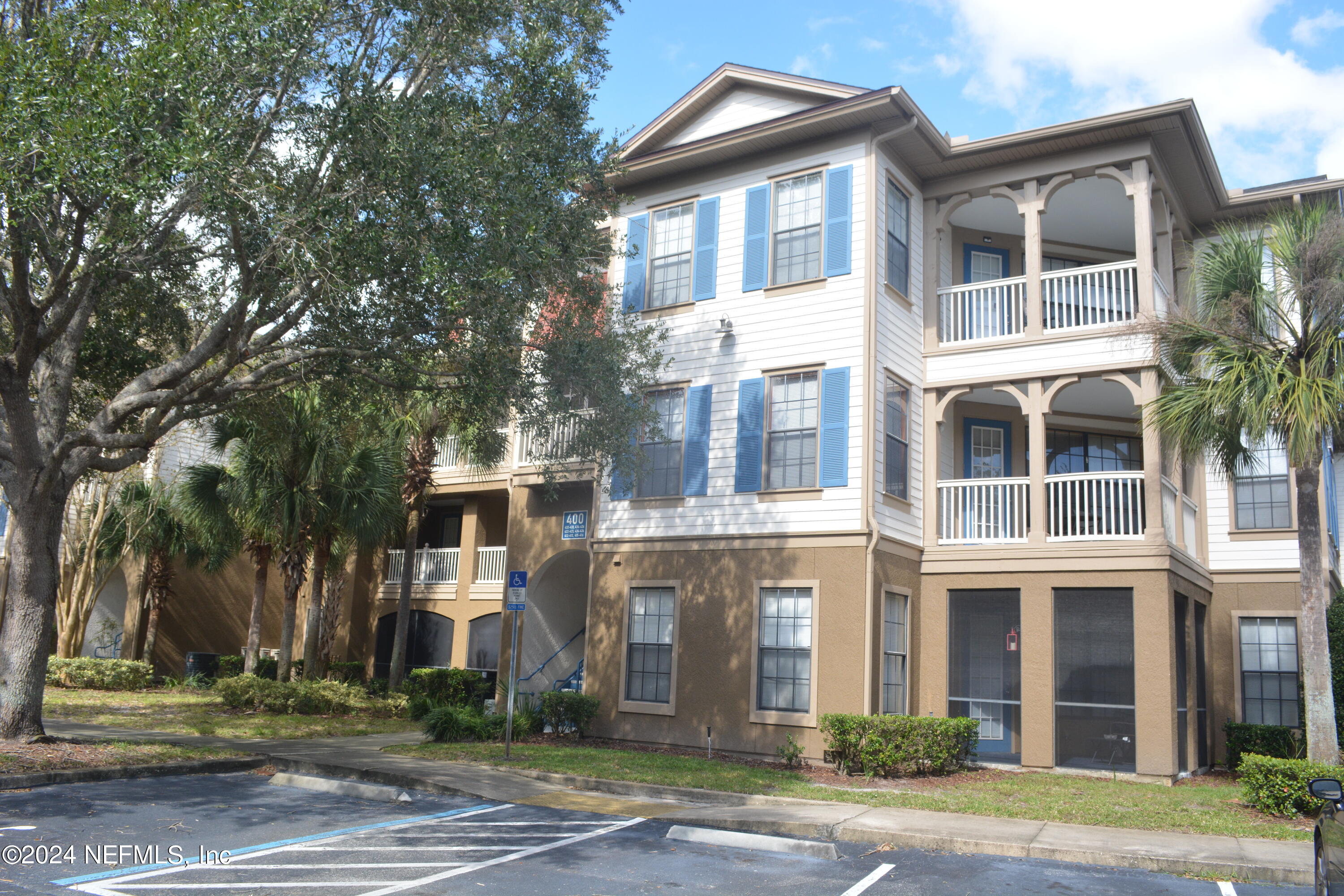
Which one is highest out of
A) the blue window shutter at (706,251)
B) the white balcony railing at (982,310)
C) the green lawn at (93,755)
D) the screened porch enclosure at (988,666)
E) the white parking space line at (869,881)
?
the blue window shutter at (706,251)

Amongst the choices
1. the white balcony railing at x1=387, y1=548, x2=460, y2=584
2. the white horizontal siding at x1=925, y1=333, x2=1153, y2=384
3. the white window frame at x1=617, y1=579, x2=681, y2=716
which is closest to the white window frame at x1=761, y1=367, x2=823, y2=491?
the white window frame at x1=617, y1=579, x2=681, y2=716

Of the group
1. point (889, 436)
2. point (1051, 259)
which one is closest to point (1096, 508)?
point (889, 436)

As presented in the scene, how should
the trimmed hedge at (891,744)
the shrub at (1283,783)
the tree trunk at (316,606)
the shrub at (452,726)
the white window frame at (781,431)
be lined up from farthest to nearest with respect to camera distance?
the tree trunk at (316,606)
the white window frame at (781,431)
the shrub at (452,726)
the trimmed hedge at (891,744)
the shrub at (1283,783)

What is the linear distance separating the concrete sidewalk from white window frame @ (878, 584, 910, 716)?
4236 millimetres

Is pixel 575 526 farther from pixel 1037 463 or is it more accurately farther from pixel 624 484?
pixel 1037 463

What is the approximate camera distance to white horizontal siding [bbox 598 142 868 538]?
631 inches

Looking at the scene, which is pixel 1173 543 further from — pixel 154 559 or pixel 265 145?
pixel 154 559

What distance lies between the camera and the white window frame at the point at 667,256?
1823cm

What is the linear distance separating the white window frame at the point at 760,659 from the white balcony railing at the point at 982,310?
5.22 metres

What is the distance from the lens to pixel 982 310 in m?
18.0

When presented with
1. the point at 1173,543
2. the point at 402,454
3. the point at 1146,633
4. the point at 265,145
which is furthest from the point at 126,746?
the point at 1173,543

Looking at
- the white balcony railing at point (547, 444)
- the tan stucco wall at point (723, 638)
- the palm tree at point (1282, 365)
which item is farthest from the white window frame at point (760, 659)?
the palm tree at point (1282, 365)

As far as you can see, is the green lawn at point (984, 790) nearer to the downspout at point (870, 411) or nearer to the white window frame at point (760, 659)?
the white window frame at point (760, 659)

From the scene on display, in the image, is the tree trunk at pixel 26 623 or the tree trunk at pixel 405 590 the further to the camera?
the tree trunk at pixel 405 590
